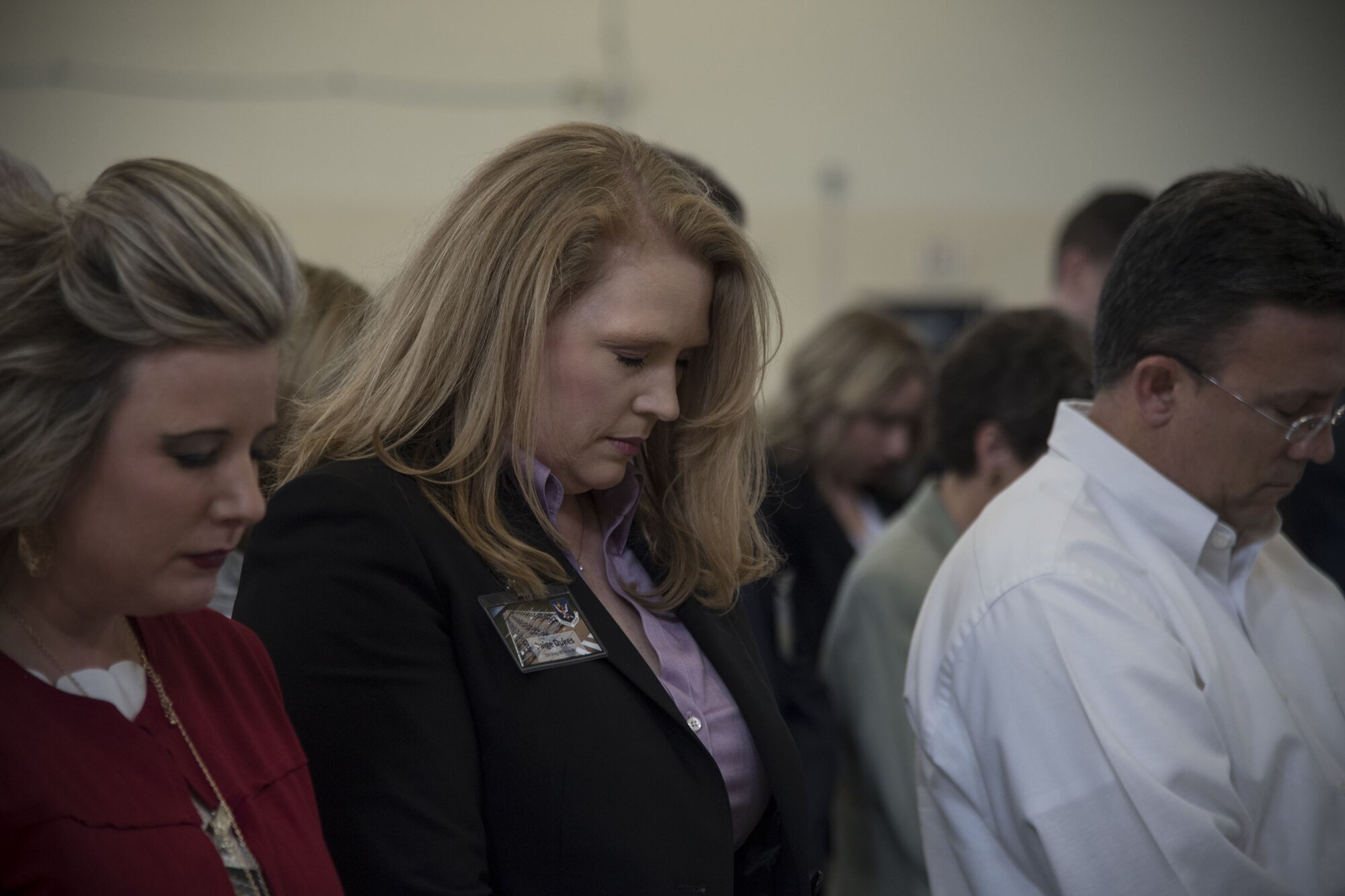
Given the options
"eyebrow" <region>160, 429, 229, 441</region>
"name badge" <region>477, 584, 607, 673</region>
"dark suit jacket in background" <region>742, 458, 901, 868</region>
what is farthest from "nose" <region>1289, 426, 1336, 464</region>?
"eyebrow" <region>160, 429, 229, 441</region>

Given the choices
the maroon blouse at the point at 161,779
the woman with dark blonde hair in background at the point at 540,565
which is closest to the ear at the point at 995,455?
the woman with dark blonde hair in background at the point at 540,565

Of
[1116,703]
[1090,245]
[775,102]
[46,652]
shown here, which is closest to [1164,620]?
[1116,703]

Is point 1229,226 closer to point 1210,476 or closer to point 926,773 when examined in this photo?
point 1210,476

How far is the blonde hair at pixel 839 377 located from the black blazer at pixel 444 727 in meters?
1.91

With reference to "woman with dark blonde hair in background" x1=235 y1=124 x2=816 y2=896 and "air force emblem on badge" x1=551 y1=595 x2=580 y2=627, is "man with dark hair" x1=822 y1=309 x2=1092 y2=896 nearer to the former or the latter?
"woman with dark blonde hair in background" x1=235 y1=124 x2=816 y2=896

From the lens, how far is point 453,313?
1.25 meters

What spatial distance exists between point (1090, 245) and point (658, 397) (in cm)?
211

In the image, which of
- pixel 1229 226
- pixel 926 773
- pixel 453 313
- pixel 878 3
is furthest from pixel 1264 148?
pixel 453 313

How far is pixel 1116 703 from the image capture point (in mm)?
1295

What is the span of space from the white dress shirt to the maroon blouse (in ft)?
2.54

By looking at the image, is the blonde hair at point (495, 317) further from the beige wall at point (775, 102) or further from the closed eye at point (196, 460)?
the beige wall at point (775, 102)

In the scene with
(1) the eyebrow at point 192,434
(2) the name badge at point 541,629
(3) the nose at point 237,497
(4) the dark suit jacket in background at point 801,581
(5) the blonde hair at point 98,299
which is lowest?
(4) the dark suit jacket in background at point 801,581

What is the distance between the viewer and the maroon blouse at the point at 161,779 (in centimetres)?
80

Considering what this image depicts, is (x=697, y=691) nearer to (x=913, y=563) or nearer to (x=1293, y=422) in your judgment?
(x=1293, y=422)
